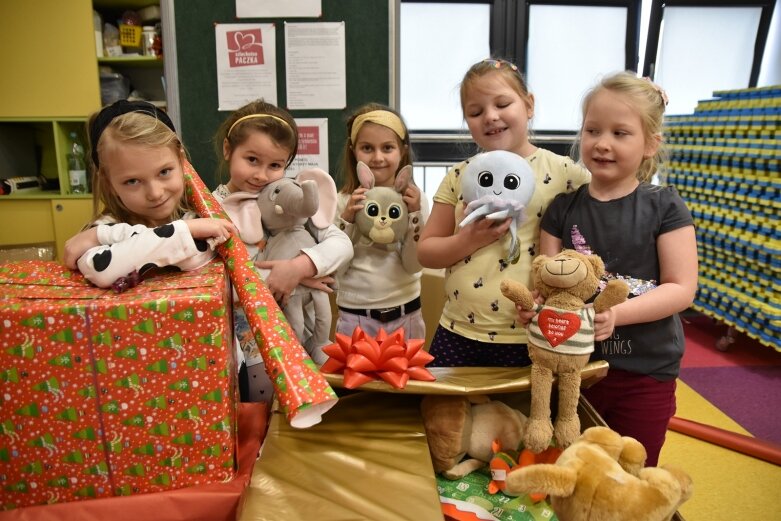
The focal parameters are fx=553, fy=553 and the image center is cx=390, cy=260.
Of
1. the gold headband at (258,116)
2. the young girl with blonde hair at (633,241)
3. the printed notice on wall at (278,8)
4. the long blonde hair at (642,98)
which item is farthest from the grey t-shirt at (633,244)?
the printed notice on wall at (278,8)

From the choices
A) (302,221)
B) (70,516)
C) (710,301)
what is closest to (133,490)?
(70,516)

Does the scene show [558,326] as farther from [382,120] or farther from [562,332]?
[382,120]

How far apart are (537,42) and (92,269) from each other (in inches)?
141

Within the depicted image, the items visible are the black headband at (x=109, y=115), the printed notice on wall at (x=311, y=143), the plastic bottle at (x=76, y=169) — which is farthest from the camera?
the plastic bottle at (x=76, y=169)

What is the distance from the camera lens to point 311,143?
7.95 ft

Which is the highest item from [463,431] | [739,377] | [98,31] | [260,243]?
[98,31]

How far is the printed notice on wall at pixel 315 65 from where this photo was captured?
7.58 ft

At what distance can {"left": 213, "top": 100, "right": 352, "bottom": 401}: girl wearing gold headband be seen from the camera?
45.7 inches

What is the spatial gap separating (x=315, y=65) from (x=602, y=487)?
207 cm

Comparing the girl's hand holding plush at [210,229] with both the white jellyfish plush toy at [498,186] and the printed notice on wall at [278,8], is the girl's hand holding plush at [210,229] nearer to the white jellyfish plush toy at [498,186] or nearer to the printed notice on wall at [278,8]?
the white jellyfish plush toy at [498,186]

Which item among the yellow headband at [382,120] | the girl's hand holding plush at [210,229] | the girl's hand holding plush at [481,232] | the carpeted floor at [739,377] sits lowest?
the carpeted floor at [739,377]

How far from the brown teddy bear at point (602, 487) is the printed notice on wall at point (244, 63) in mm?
2053

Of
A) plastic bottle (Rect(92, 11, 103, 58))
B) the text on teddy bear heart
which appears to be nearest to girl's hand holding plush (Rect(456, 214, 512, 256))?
the text on teddy bear heart

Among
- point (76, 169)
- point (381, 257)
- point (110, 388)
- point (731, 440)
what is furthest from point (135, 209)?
point (76, 169)
